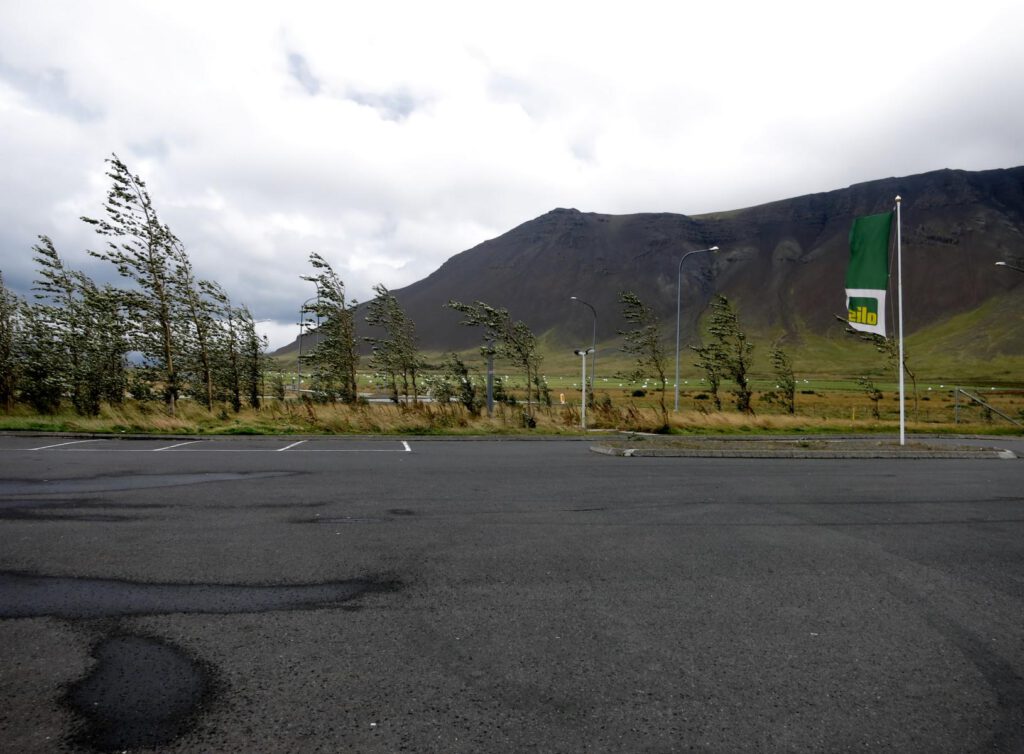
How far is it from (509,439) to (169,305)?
41.9 ft

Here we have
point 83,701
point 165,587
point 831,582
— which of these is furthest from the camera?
point 831,582

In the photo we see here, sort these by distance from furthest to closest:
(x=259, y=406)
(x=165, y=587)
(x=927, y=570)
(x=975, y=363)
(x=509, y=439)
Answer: (x=975, y=363), (x=259, y=406), (x=509, y=439), (x=927, y=570), (x=165, y=587)

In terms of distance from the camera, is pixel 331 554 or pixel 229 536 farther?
pixel 229 536

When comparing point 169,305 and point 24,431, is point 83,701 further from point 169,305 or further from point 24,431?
point 169,305

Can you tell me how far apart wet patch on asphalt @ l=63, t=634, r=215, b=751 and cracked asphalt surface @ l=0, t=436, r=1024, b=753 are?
0.05 feet

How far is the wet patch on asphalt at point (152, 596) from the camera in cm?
471

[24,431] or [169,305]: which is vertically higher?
[169,305]

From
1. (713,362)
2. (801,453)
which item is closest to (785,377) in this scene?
(713,362)

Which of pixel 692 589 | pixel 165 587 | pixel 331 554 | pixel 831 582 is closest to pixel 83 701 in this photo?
pixel 165 587

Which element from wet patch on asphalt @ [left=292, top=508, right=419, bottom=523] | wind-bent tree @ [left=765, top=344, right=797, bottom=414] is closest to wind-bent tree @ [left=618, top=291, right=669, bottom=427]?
wind-bent tree @ [left=765, top=344, right=797, bottom=414]

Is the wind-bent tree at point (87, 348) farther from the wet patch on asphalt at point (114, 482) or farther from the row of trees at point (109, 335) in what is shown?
the wet patch on asphalt at point (114, 482)

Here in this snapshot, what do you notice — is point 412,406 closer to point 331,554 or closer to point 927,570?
point 331,554

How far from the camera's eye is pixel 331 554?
6289 mm

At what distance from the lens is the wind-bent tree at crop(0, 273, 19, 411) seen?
23391 mm
